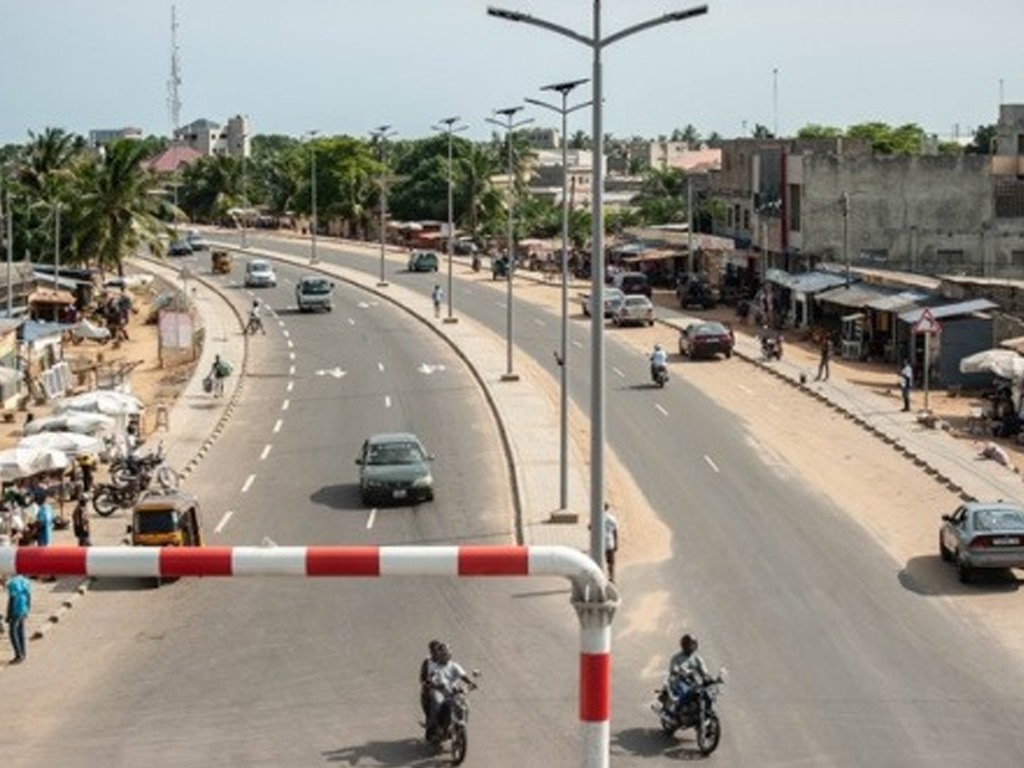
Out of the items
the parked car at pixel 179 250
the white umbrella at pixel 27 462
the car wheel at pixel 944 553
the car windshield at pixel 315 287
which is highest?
the parked car at pixel 179 250

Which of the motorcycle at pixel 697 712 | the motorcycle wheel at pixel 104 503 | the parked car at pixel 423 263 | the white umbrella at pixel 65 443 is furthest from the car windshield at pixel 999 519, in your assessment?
the parked car at pixel 423 263

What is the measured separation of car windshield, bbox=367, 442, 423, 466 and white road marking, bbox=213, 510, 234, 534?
127 inches

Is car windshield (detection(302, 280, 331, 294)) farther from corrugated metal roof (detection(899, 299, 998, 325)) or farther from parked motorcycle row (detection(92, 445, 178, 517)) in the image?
parked motorcycle row (detection(92, 445, 178, 517))

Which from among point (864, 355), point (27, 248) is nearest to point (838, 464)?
point (864, 355)

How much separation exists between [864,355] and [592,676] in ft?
182

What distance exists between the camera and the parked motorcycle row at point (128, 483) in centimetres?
3738

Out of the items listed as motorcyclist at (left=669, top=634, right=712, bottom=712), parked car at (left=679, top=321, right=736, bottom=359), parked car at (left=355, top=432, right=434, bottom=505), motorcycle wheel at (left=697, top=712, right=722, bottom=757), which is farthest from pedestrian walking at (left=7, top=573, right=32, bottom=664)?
parked car at (left=679, top=321, right=736, bottom=359)

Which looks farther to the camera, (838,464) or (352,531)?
(838,464)

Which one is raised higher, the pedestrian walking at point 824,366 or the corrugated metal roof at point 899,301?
the corrugated metal roof at point 899,301

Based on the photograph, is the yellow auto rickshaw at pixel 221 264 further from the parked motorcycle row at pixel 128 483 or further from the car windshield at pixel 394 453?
the car windshield at pixel 394 453

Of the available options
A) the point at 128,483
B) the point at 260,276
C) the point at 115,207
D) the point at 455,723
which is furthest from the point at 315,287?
the point at 455,723

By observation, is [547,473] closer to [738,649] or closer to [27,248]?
[738,649]

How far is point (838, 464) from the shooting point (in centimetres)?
4234

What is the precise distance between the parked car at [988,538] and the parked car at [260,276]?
69.7 m
